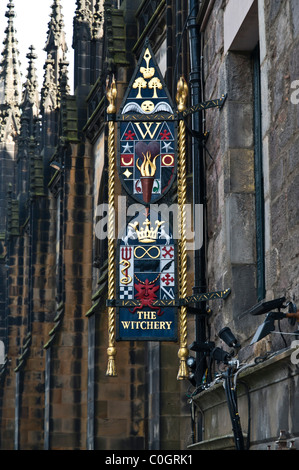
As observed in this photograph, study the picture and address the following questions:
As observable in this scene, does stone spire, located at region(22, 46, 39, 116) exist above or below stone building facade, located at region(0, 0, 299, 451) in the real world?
above

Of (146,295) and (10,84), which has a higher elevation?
(10,84)

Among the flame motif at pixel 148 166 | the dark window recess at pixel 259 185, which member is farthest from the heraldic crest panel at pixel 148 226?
the dark window recess at pixel 259 185

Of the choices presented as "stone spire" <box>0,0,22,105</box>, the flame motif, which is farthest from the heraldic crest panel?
"stone spire" <box>0,0,22,105</box>

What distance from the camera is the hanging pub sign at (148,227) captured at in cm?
1166

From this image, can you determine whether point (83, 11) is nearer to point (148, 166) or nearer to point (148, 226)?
point (148, 166)

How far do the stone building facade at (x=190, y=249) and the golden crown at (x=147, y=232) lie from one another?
1.48ft

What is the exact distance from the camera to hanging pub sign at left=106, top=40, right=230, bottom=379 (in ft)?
38.3

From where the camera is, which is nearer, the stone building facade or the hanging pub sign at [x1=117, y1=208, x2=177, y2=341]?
the stone building facade

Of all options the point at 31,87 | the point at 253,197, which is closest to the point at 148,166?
the point at 253,197

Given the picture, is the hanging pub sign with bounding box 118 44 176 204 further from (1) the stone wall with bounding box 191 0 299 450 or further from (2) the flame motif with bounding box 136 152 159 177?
(1) the stone wall with bounding box 191 0 299 450

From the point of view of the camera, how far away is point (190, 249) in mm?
17297

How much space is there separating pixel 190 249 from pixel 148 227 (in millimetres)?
5430

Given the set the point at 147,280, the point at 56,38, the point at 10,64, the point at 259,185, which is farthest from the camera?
the point at 10,64

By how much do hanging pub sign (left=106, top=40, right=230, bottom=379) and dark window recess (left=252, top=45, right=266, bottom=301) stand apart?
0.98 m
